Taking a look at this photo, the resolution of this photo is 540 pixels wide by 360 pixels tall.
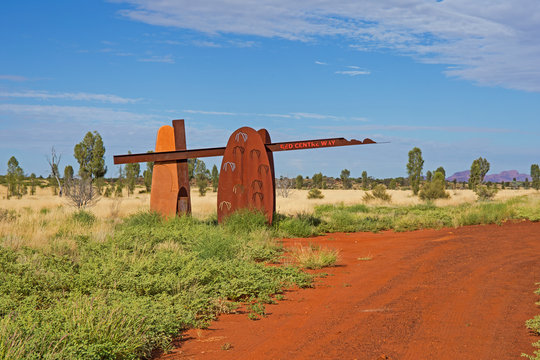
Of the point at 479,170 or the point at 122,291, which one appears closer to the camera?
the point at 122,291

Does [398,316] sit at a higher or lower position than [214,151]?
lower

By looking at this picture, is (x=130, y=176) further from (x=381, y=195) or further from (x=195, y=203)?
(x=381, y=195)

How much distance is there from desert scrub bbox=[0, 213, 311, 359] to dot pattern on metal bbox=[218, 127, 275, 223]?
4005 millimetres

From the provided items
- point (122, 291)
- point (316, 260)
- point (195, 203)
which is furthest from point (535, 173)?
point (122, 291)

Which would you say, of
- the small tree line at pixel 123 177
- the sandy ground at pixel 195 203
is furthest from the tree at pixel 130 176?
the sandy ground at pixel 195 203

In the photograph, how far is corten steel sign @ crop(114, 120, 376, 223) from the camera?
16859 millimetres

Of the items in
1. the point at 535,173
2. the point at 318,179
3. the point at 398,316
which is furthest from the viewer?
the point at 318,179

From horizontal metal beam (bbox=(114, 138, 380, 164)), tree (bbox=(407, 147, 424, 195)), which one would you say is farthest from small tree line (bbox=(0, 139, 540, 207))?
horizontal metal beam (bbox=(114, 138, 380, 164))

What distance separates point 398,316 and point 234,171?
418 inches

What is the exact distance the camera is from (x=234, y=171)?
17219 mm

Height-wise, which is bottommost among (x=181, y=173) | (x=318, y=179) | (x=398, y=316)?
(x=398, y=316)

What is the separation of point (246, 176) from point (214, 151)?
4.57ft

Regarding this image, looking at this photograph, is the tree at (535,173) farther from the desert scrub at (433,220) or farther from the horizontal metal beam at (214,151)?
the horizontal metal beam at (214,151)

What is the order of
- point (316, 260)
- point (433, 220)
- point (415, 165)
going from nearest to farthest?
point (316, 260)
point (433, 220)
point (415, 165)
